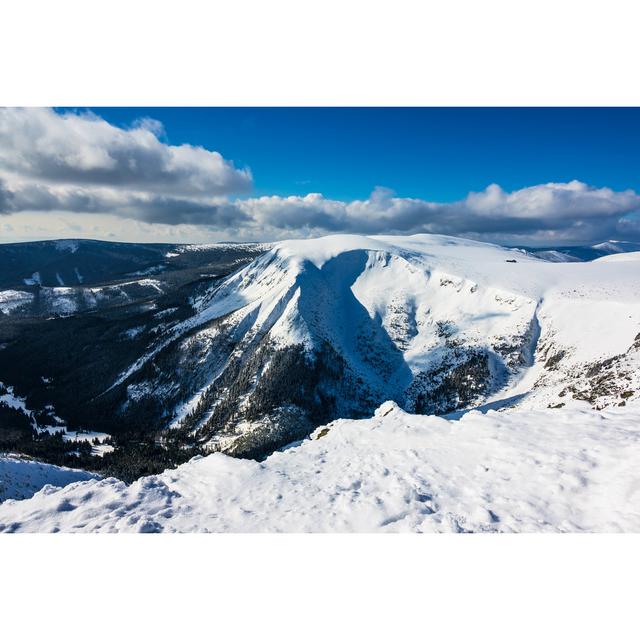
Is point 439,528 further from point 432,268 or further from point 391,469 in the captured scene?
point 432,268

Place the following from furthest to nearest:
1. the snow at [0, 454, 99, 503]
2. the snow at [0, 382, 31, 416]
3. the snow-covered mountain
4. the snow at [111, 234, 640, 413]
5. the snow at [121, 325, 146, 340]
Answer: the snow at [121, 325, 146, 340], the snow at [0, 382, 31, 416], the snow-covered mountain, the snow at [111, 234, 640, 413], the snow at [0, 454, 99, 503]

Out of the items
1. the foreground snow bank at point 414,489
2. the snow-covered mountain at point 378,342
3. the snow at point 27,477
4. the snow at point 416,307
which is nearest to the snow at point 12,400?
the snow-covered mountain at point 378,342

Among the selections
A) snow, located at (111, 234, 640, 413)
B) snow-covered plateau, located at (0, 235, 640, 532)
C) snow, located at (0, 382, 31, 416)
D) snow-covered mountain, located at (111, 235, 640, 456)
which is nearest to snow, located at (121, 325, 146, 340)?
snow-covered plateau, located at (0, 235, 640, 532)

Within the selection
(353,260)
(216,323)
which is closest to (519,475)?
(216,323)

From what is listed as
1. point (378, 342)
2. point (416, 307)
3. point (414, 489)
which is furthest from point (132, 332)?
point (414, 489)

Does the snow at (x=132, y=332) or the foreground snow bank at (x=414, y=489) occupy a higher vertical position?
the foreground snow bank at (x=414, y=489)

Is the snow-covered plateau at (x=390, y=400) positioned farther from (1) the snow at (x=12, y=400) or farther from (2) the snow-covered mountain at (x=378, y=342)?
(1) the snow at (x=12, y=400)

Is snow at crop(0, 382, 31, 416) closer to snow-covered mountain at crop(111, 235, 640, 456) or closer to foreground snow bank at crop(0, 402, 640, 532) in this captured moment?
snow-covered mountain at crop(111, 235, 640, 456)
